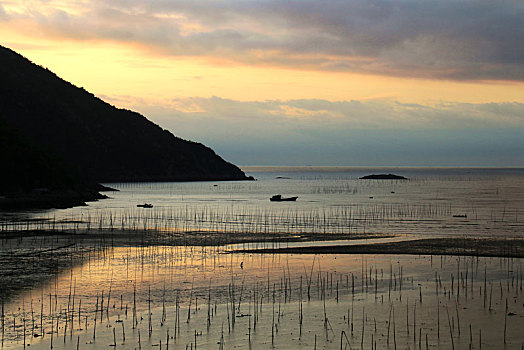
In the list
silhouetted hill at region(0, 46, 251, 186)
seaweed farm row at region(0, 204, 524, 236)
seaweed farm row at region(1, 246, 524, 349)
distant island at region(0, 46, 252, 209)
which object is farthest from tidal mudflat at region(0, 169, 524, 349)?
silhouetted hill at region(0, 46, 251, 186)

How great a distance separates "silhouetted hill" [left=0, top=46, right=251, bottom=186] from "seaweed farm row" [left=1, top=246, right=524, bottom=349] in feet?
331

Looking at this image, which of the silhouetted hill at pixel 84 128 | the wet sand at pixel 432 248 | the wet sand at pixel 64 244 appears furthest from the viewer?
the silhouetted hill at pixel 84 128

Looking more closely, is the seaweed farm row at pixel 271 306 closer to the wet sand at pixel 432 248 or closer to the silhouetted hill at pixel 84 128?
the wet sand at pixel 432 248

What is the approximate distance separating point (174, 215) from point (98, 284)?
1396 inches

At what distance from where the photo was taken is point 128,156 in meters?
177

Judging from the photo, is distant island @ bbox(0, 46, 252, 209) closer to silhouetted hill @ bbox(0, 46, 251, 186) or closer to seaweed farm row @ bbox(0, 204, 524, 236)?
silhouetted hill @ bbox(0, 46, 251, 186)

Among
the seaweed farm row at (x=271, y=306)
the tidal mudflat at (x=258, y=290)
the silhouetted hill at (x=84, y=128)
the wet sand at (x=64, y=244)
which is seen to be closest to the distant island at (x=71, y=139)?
the silhouetted hill at (x=84, y=128)

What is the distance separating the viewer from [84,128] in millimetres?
164125

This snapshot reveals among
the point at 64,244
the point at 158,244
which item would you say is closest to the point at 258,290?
the point at 158,244

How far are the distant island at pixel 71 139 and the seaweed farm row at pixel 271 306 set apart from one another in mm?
56708

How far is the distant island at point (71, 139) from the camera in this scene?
79.6 metres

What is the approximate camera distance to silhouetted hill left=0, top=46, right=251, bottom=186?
470 feet

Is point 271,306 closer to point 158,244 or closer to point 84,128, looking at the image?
point 158,244

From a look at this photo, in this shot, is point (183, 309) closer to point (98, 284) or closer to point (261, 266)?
point (98, 284)
